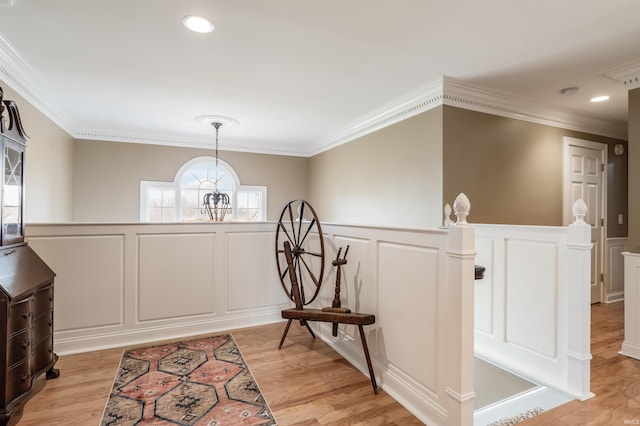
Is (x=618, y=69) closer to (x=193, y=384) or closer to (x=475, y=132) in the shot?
(x=475, y=132)

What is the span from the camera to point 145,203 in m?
5.45

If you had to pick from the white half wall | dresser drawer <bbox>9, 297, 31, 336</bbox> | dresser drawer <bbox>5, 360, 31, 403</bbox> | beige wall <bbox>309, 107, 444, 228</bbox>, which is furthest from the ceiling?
dresser drawer <bbox>5, 360, 31, 403</bbox>

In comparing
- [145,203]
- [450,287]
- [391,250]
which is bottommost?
[450,287]

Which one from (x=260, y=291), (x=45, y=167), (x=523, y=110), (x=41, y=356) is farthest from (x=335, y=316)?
(x=45, y=167)

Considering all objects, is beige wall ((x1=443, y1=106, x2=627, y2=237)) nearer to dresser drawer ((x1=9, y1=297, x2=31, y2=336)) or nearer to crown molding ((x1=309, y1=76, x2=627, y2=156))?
crown molding ((x1=309, y1=76, x2=627, y2=156))

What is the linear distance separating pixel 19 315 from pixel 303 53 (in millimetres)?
2660

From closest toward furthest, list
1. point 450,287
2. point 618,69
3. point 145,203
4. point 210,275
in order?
1. point 450,287
2. point 618,69
3. point 210,275
4. point 145,203

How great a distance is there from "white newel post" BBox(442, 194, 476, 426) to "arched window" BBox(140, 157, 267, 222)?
15.8 feet

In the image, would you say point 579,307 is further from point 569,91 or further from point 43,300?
point 43,300

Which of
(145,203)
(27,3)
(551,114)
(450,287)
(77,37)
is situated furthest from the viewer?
(145,203)

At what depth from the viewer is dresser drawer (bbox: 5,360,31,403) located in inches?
72.7

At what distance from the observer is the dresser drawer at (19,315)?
74.0 inches

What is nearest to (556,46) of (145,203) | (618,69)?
(618,69)

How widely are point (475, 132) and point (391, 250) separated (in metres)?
2.05
